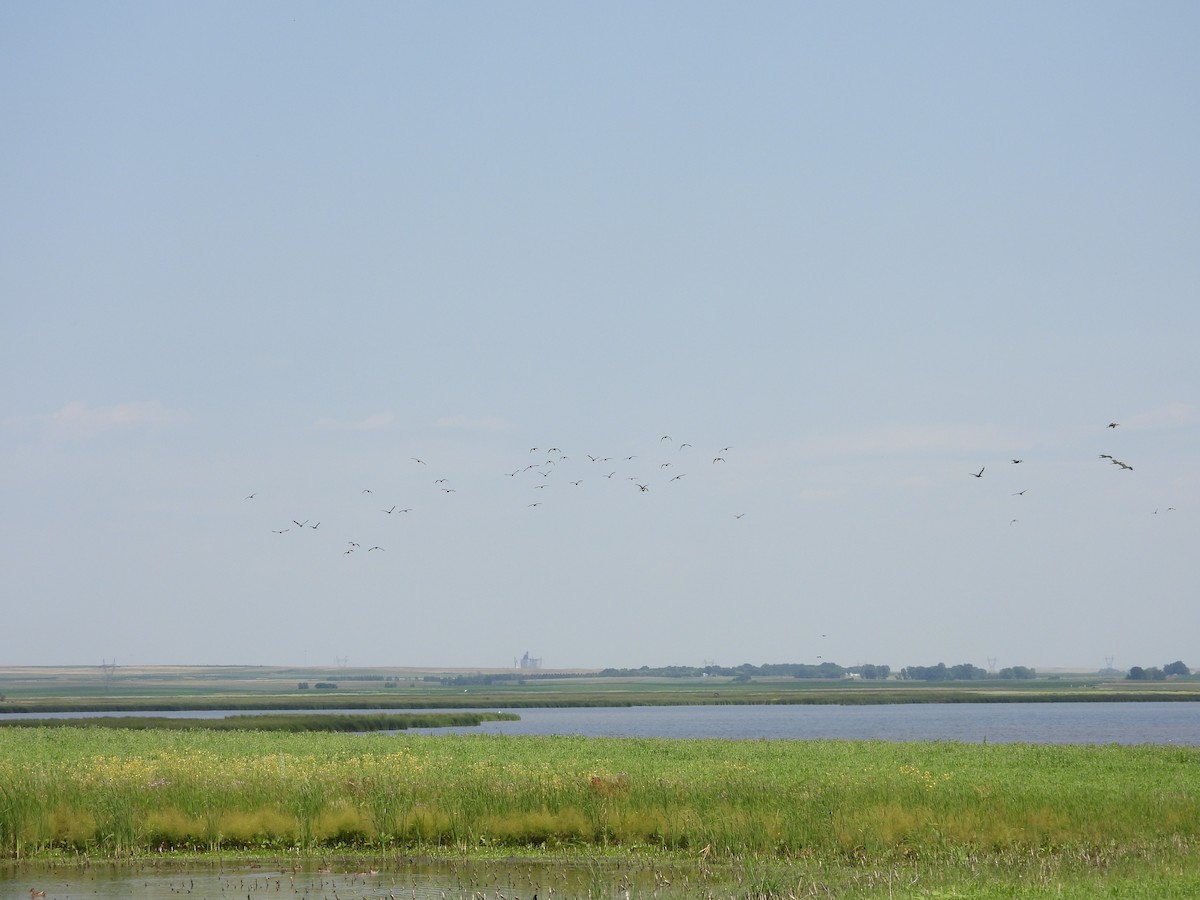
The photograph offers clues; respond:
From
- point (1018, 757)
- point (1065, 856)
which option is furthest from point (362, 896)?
point (1018, 757)

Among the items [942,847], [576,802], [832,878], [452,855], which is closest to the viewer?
[832,878]

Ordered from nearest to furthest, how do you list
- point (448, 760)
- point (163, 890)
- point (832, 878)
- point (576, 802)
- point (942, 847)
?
point (832, 878) < point (163, 890) < point (942, 847) < point (576, 802) < point (448, 760)

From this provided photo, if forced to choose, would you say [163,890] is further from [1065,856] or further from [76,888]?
[1065,856]

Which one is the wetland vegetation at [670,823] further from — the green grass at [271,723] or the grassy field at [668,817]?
the green grass at [271,723]

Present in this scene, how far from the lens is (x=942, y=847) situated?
1104 inches

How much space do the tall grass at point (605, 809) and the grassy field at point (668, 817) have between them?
6 centimetres

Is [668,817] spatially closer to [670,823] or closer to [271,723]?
[670,823]

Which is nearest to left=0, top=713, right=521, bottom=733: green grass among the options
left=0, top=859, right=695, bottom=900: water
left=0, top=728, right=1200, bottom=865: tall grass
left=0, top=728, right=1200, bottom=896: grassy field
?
left=0, top=728, right=1200, bottom=865: tall grass

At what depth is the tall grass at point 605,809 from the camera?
94.4ft

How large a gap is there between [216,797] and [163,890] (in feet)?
23.7

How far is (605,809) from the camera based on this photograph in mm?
31703

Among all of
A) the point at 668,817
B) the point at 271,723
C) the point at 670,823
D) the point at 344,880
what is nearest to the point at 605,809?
the point at 668,817

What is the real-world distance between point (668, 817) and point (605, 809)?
179 cm

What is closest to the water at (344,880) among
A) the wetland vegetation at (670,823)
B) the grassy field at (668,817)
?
the wetland vegetation at (670,823)
